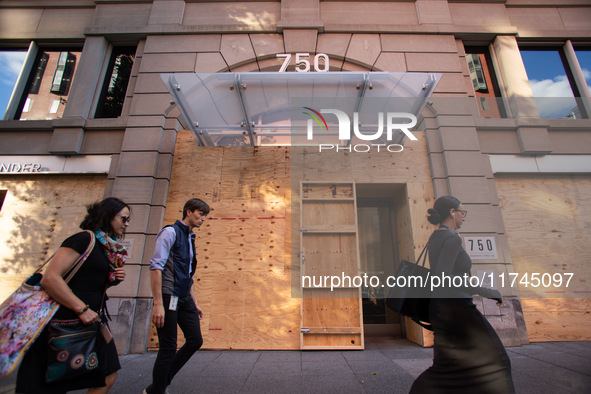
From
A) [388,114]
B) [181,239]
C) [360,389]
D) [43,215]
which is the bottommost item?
[360,389]

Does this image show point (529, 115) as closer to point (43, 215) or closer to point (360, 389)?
point (360, 389)

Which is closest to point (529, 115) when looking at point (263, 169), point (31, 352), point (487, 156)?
point (487, 156)

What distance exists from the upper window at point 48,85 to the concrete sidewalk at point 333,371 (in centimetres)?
→ 643

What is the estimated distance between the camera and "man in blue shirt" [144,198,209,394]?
8.79 ft

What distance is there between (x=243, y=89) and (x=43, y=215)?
524 centimetres

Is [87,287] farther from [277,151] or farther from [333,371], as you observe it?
[277,151]

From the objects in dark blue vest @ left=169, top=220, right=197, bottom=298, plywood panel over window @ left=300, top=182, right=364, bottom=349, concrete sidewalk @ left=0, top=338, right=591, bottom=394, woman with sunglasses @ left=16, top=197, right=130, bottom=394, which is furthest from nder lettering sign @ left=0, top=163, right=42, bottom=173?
plywood panel over window @ left=300, top=182, right=364, bottom=349

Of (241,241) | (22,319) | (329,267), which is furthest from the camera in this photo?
(241,241)

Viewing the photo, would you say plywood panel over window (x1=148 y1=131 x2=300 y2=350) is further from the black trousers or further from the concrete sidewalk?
the black trousers

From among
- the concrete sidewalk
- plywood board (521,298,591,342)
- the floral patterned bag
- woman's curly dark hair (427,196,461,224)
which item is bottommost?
the concrete sidewalk

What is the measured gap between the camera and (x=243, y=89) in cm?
539

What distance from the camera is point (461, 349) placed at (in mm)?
2223

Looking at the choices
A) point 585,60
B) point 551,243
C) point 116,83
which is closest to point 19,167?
point 116,83

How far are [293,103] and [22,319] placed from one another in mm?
5317
